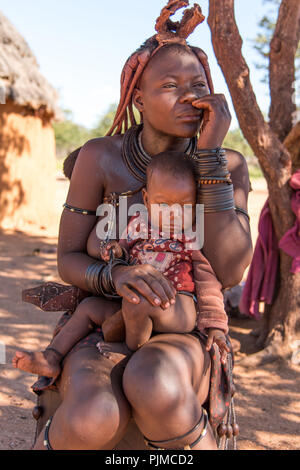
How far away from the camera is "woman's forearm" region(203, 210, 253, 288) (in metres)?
2.11

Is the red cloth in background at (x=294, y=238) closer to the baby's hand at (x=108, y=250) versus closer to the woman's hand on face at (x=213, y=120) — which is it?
the woman's hand on face at (x=213, y=120)

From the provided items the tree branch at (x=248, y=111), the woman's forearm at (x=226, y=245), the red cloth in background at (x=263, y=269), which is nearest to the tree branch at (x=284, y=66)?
the tree branch at (x=248, y=111)

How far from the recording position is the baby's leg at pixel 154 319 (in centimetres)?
188

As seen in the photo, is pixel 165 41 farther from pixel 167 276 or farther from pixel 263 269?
pixel 263 269

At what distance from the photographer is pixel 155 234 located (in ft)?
6.97

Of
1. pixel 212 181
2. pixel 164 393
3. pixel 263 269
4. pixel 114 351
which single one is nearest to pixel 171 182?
pixel 212 181

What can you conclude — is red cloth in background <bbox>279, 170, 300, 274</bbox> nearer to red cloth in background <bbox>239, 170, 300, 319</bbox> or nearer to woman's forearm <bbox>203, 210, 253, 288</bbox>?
red cloth in background <bbox>239, 170, 300, 319</bbox>

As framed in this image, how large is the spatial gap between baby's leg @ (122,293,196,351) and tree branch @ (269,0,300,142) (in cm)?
301

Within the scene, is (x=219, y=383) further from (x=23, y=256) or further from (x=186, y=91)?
(x=23, y=256)

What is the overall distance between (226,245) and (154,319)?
43 centimetres

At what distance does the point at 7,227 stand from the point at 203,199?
7948 millimetres

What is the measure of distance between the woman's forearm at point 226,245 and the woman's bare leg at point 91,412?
59cm

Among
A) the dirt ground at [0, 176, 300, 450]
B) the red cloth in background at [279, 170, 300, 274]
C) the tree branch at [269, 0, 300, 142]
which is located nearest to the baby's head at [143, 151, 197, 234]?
the dirt ground at [0, 176, 300, 450]
